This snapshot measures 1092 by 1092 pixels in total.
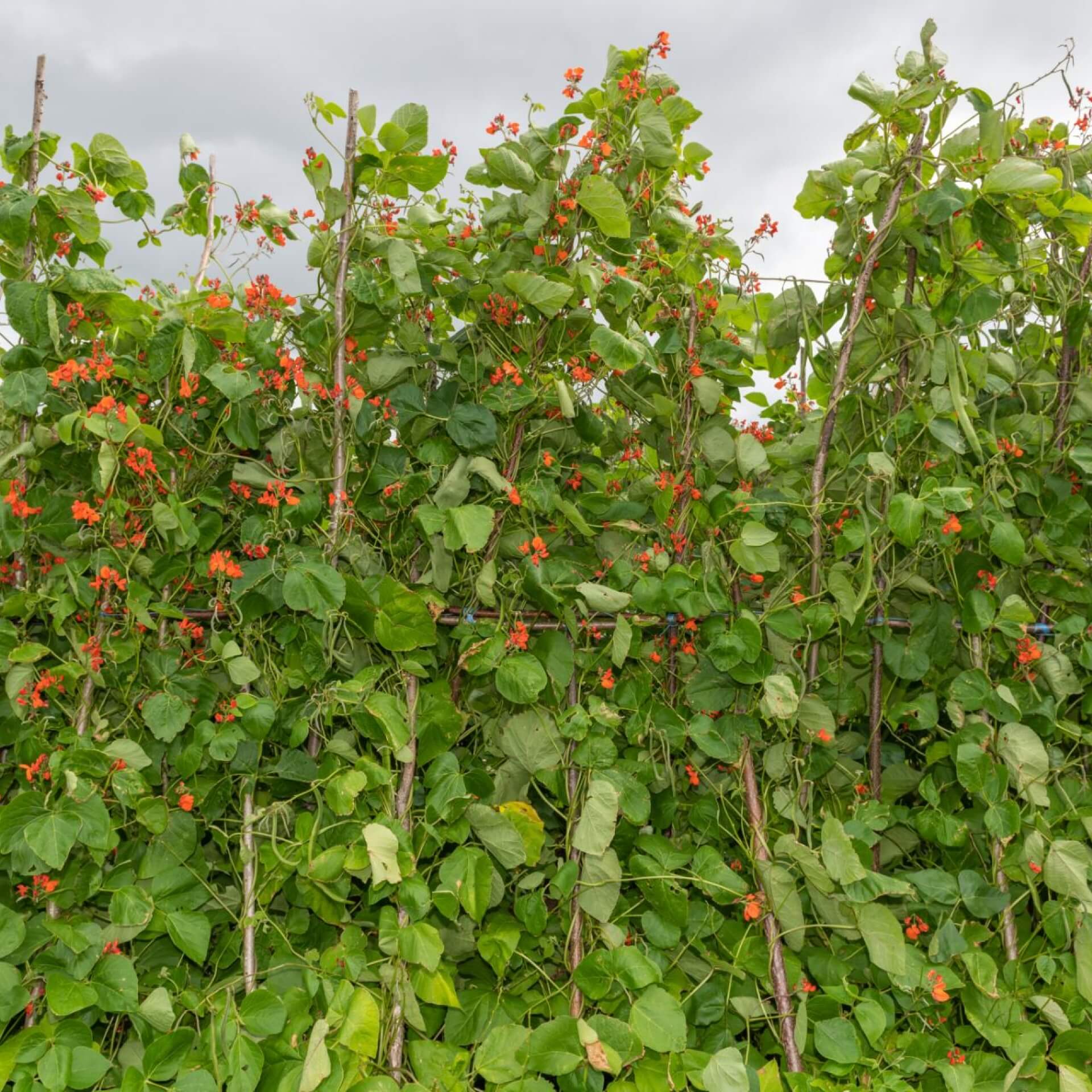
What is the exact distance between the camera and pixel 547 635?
217 centimetres

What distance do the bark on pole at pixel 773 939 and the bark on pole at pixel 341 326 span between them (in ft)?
3.51

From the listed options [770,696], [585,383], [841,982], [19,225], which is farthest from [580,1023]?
[19,225]

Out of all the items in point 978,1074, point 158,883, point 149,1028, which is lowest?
point 978,1074

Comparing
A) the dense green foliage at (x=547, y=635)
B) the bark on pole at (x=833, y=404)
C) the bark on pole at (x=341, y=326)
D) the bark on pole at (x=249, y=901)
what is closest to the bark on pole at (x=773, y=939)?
the dense green foliage at (x=547, y=635)

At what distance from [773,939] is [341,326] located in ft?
5.95

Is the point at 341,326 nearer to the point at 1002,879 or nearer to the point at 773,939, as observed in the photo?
the point at 773,939

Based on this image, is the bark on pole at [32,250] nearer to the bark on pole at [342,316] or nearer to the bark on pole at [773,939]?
the bark on pole at [342,316]

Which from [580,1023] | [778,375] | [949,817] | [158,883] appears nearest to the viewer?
[580,1023]

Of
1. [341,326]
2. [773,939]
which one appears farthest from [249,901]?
[341,326]

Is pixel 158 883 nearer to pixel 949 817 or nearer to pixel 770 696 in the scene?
pixel 770 696

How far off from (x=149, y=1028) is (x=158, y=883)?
0.31 m

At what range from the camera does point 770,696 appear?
7.02 feet

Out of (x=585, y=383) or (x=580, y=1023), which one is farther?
(x=585, y=383)

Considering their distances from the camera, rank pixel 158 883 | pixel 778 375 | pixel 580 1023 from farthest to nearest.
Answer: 1. pixel 778 375
2. pixel 158 883
3. pixel 580 1023
